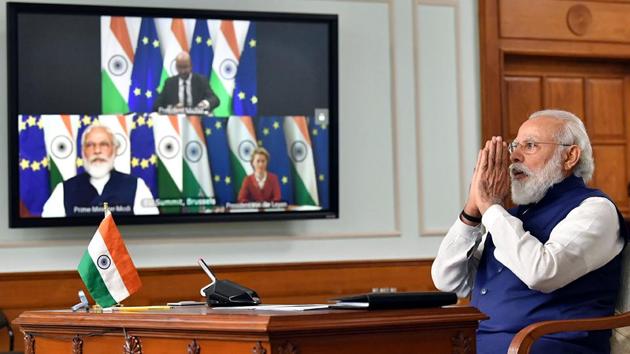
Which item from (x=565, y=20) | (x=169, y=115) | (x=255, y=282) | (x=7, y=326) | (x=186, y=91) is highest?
(x=565, y=20)

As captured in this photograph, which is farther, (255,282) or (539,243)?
(255,282)

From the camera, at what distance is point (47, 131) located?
5711mm

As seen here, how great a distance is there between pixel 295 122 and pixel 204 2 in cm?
87

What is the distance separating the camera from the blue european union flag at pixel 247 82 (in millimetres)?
6016

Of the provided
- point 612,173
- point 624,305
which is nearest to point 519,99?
point 612,173

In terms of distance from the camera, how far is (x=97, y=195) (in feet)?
19.0

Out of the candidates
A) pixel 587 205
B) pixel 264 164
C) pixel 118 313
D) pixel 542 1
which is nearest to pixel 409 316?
pixel 118 313

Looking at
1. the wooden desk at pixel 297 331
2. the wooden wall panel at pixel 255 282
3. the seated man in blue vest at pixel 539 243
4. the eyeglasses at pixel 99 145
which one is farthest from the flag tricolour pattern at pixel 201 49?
the wooden desk at pixel 297 331

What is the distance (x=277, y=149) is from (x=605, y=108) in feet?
7.53

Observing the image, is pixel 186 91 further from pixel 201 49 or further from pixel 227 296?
pixel 227 296

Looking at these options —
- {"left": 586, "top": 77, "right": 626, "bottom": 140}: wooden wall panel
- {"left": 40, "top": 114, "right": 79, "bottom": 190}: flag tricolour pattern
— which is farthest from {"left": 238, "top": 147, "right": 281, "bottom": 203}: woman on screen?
{"left": 586, "top": 77, "right": 626, "bottom": 140}: wooden wall panel

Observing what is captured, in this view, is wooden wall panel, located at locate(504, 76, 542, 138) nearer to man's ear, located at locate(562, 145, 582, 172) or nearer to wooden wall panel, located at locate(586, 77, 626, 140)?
wooden wall panel, located at locate(586, 77, 626, 140)

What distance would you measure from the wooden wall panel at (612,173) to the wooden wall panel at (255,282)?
135cm

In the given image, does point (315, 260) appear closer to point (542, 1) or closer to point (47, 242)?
point (47, 242)
